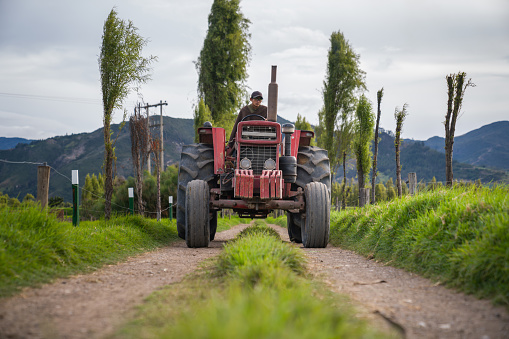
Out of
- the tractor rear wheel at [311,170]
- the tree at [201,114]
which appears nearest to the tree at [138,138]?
the tree at [201,114]

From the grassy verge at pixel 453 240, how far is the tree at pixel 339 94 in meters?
22.2

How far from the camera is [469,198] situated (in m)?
5.04

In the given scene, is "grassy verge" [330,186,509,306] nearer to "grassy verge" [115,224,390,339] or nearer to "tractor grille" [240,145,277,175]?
"grassy verge" [115,224,390,339]

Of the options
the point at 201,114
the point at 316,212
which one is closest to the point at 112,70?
the point at 316,212

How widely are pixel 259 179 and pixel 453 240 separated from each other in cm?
336

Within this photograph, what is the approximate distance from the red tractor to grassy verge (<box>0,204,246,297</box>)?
1327 millimetres

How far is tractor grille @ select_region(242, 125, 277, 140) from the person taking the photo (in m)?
7.00

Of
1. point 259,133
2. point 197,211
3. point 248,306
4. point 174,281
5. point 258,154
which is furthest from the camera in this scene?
point 258,154

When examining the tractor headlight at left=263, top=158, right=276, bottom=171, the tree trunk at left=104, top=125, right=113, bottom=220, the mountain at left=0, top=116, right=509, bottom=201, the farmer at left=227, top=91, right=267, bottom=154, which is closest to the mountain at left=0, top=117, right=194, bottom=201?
the mountain at left=0, top=116, right=509, bottom=201

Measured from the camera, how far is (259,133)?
701 centimetres

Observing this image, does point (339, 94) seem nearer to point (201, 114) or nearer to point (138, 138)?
point (201, 114)

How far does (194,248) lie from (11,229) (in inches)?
134

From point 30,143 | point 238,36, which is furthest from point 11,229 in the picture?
point 30,143

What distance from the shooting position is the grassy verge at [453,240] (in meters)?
3.29
